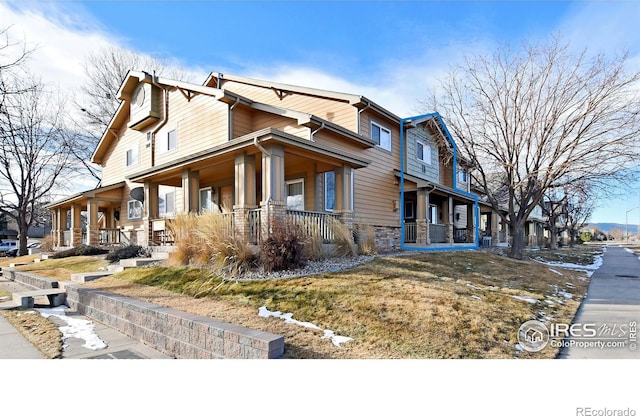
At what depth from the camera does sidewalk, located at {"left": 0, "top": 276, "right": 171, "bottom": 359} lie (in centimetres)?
458

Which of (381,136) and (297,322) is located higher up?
(381,136)

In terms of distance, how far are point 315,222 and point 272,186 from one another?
1.41m

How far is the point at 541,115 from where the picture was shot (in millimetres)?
12742

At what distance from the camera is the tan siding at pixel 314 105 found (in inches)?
466

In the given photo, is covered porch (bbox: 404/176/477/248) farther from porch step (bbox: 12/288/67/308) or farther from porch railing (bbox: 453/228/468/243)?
porch step (bbox: 12/288/67/308)

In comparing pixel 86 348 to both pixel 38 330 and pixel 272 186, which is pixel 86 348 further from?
pixel 272 186

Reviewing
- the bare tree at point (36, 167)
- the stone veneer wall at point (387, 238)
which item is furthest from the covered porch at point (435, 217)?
the bare tree at point (36, 167)

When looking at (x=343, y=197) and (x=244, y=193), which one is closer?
(x=244, y=193)

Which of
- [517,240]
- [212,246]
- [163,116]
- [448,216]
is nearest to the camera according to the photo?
[212,246]

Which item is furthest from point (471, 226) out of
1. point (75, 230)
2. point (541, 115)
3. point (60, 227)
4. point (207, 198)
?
point (60, 227)

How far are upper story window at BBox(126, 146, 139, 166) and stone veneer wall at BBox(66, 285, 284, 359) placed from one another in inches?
471

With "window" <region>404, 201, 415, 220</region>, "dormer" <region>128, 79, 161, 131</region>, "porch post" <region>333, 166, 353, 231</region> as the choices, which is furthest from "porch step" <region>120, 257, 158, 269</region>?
"window" <region>404, 201, 415, 220</region>
